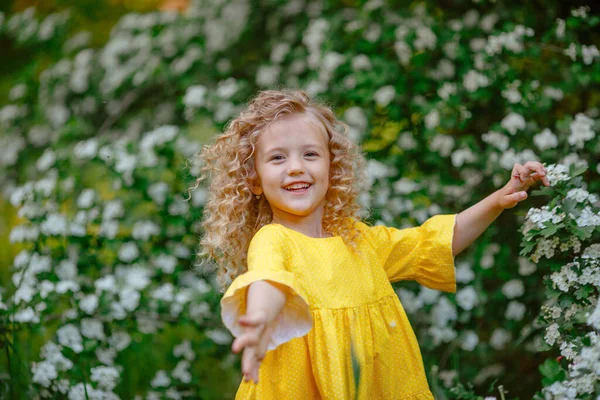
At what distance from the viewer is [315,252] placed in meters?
1.76

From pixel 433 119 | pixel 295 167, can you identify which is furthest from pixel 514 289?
pixel 295 167

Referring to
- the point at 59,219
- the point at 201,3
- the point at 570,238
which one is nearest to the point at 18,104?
the point at 201,3

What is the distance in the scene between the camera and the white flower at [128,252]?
2820 millimetres

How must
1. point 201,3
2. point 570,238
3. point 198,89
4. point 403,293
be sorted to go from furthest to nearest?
point 201,3 → point 198,89 → point 403,293 → point 570,238

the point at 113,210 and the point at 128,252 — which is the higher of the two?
the point at 113,210

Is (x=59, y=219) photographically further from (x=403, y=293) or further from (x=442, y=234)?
(x=442, y=234)

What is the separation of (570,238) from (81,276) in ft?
6.40

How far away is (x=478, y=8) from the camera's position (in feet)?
9.62

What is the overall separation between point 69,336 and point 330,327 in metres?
1.32

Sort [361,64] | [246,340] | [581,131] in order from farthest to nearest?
[361,64] → [581,131] → [246,340]

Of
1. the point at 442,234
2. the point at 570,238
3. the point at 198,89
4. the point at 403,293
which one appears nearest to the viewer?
the point at 570,238

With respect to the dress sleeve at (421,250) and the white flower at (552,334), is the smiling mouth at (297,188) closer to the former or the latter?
the dress sleeve at (421,250)

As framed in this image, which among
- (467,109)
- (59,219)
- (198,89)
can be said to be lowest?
(59,219)

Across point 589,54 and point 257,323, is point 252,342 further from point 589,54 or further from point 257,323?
point 589,54
